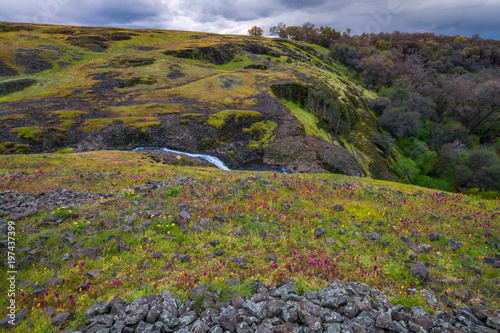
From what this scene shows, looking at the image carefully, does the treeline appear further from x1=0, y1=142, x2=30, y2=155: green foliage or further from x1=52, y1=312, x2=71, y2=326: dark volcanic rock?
x1=0, y1=142, x2=30, y2=155: green foliage

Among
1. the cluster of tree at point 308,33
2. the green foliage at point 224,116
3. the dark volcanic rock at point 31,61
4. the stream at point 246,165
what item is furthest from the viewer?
the cluster of tree at point 308,33

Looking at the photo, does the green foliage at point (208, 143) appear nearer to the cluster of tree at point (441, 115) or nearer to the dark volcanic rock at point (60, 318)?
the dark volcanic rock at point (60, 318)

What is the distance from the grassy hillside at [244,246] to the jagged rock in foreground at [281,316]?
0.47 metres

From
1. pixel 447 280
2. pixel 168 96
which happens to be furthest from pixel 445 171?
pixel 168 96

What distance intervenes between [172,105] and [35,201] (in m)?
51.8

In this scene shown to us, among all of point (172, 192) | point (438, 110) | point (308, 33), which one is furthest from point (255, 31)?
point (172, 192)

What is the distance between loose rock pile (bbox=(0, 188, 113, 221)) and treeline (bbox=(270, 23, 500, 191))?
64849mm

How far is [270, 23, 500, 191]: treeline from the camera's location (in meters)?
54.2

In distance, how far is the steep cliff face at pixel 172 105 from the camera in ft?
158

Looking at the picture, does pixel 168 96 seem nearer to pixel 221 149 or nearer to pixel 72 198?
pixel 221 149

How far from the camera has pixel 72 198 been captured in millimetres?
14094

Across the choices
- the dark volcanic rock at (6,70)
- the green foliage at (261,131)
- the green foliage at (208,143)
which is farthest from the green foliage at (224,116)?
the dark volcanic rock at (6,70)

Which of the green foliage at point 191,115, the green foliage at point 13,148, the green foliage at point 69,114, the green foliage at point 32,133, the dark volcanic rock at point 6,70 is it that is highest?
the dark volcanic rock at point 6,70

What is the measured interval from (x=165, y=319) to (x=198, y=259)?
297 centimetres
